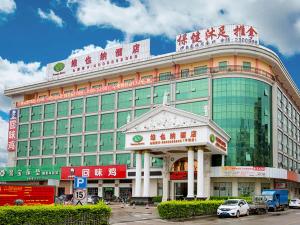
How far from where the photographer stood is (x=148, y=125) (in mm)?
44844

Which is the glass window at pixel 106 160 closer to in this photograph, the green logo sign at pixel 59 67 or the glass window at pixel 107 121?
the glass window at pixel 107 121

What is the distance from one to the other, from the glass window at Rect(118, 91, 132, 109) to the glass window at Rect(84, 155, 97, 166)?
8.65m

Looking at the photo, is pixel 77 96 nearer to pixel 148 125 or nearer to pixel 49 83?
pixel 49 83

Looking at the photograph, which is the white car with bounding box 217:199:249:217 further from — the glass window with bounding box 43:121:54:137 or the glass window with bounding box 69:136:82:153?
the glass window with bounding box 43:121:54:137

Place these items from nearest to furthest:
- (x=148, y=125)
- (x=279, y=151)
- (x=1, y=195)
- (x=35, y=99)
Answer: (x=1, y=195) → (x=148, y=125) → (x=279, y=151) → (x=35, y=99)

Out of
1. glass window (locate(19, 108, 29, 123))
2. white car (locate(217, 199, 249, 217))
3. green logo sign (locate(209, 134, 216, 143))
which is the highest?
glass window (locate(19, 108, 29, 123))

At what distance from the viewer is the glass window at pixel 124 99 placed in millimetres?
61844

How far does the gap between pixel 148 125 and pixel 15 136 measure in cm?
3853

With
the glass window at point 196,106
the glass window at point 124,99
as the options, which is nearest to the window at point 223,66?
the glass window at point 196,106

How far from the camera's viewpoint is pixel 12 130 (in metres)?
75.7

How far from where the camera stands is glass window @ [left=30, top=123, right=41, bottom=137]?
238 feet

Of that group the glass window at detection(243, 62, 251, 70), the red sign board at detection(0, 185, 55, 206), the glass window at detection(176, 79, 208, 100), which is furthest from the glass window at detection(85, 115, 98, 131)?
the red sign board at detection(0, 185, 55, 206)

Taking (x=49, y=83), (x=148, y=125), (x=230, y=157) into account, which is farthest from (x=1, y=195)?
(x=49, y=83)

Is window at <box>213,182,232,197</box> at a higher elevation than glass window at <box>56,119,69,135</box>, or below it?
below
